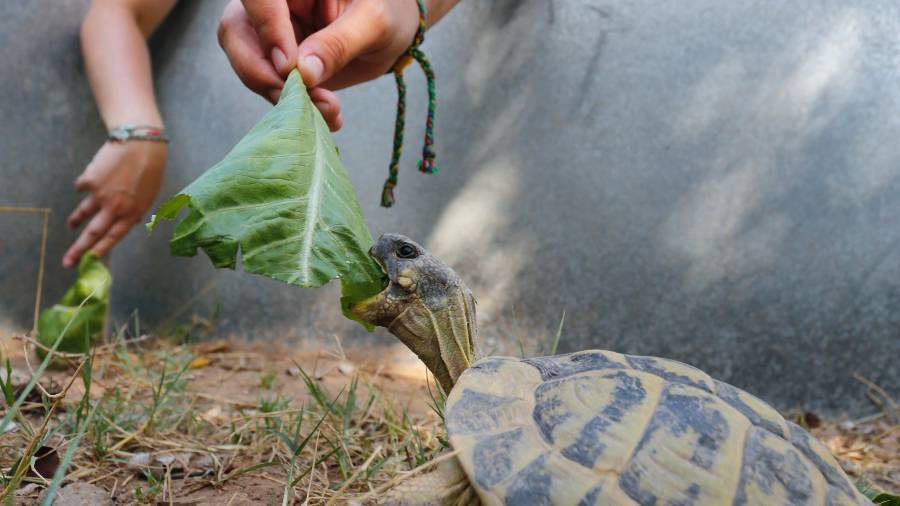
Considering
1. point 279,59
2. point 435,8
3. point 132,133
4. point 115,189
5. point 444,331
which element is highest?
point 435,8

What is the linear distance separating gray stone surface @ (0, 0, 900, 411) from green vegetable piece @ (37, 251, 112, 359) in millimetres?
553

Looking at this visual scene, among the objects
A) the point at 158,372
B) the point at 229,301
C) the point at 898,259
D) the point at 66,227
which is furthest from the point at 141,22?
the point at 898,259

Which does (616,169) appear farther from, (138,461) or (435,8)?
(138,461)

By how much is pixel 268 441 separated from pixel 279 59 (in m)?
0.94

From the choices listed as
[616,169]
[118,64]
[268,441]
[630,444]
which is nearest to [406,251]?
[630,444]

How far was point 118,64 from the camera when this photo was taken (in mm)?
3033

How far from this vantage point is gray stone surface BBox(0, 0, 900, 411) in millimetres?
2654

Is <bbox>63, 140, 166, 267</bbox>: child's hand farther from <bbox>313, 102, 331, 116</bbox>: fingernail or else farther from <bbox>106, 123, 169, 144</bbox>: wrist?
<bbox>313, 102, 331, 116</bbox>: fingernail

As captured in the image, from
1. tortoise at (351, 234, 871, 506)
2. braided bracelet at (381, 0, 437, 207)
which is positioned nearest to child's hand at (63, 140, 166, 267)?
braided bracelet at (381, 0, 437, 207)

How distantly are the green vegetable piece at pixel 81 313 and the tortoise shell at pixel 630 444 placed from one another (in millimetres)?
2069

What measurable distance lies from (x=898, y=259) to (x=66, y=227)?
11.6 ft

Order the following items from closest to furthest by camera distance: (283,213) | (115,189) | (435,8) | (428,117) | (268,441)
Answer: (283,213) < (268,441) < (428,117) < (435,8) < (115,189)

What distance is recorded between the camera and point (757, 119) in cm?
Result: 273

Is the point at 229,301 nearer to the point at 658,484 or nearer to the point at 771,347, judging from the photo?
the point at 771,347
